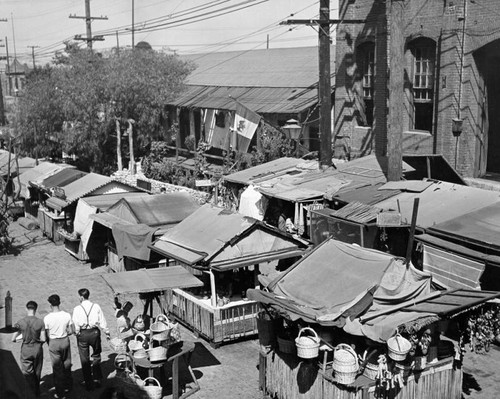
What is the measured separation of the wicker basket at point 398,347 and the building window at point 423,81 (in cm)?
1419

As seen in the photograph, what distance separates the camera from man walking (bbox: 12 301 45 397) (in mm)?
11352

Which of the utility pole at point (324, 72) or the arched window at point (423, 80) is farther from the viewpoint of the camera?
the arched window at point (423, 80)

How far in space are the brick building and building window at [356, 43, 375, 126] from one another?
37mm

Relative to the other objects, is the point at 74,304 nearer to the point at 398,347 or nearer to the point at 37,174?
the point at 398,347

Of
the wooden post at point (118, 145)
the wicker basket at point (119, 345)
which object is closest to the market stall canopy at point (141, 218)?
the wicker basket at point (119, 345)

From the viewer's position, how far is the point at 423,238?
14.2 metres

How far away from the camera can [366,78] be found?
83.3 feet

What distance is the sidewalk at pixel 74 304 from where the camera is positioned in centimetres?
1233

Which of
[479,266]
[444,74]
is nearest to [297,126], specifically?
[444,74]

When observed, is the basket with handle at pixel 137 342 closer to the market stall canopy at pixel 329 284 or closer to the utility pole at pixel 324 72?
the market stall canopy at pixel 329 284

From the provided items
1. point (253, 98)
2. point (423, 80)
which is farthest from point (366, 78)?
point (253, 98)

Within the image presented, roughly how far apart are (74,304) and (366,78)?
46.2 feet

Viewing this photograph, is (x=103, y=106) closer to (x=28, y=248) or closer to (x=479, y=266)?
(x=28, y=248)

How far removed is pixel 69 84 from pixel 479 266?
1014 inches
